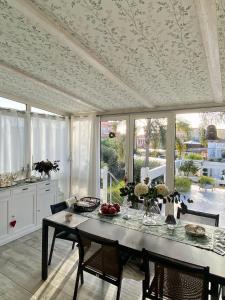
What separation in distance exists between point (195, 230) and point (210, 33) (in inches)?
68.9

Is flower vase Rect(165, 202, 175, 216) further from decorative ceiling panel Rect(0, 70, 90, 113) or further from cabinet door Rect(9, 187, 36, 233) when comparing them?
decorative ceiling panel Rect(0, 70, 90, 113)

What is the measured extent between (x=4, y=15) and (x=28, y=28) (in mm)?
210

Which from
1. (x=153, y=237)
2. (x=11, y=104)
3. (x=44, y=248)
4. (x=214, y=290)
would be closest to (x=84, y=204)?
(x=44, y=248)

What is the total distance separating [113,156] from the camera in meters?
4.48

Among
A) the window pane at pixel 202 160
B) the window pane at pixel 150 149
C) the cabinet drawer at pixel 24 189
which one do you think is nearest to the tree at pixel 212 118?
the window pane at pixel 202 160

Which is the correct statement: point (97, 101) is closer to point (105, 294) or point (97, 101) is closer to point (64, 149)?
point (64, 149)

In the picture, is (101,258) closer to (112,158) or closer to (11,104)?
(112,158)

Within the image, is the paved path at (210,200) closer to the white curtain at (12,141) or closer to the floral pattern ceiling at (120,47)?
the floral pattern ceiling at (120,47)

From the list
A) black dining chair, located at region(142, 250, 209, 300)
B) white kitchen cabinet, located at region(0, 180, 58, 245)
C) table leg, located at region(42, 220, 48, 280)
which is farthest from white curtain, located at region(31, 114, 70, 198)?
black dining chair, located at region(142, 250, 209, 300)

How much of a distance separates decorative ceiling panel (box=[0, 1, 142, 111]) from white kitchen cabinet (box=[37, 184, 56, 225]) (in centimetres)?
181

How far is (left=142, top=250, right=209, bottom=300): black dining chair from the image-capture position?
1.44m

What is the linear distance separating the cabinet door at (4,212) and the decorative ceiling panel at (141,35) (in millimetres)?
2434

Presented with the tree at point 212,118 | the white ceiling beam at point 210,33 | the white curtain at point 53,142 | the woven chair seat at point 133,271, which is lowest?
the woven chair seat at point 133,271

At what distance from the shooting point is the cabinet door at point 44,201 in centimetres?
391
